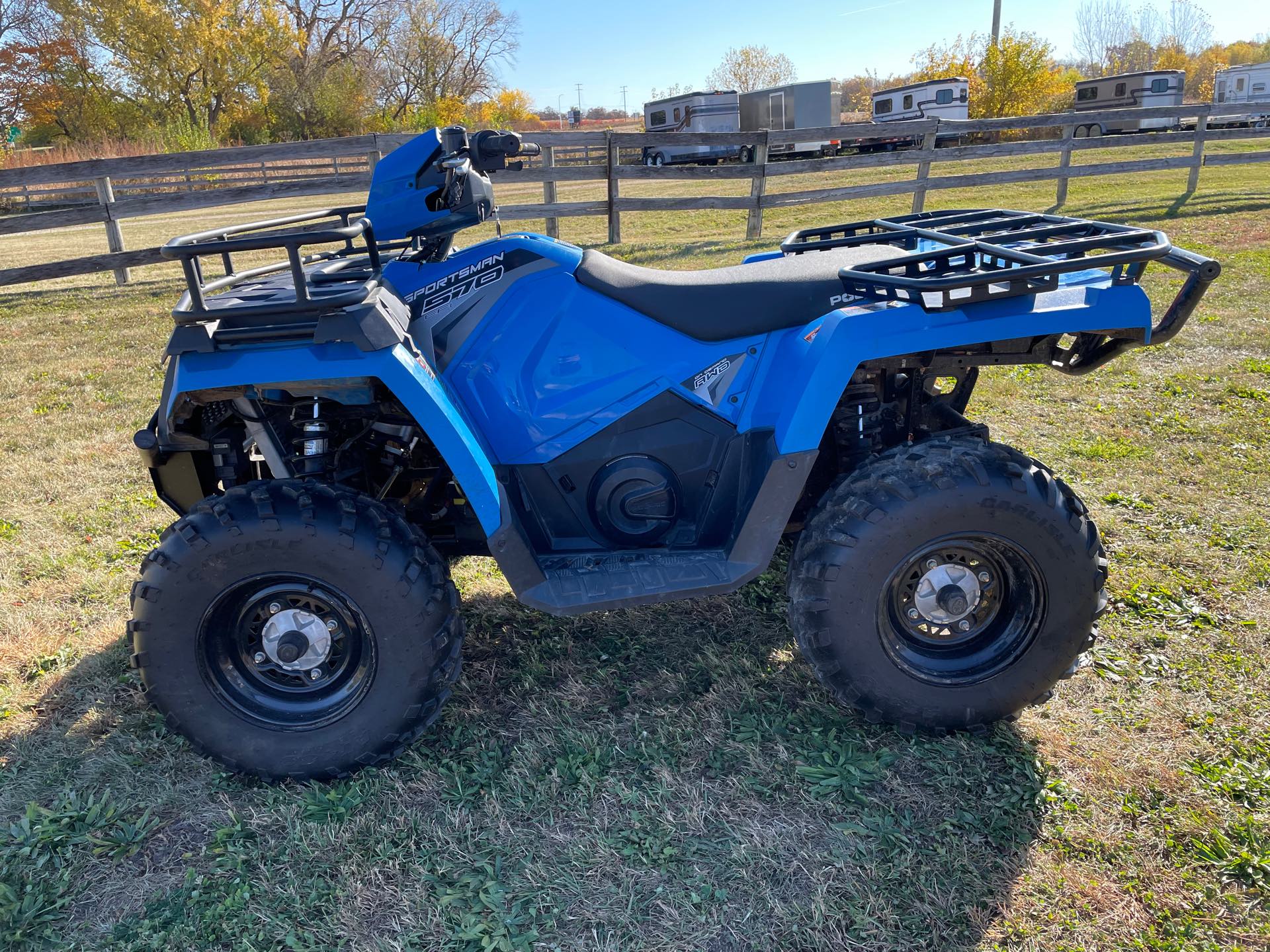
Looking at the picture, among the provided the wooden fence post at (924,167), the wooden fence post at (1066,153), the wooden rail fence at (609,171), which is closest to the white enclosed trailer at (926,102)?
the wooden fence post at (1066,153)

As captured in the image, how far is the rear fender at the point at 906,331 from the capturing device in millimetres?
2434

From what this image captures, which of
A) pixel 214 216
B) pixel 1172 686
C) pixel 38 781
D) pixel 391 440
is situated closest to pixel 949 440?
pixel 1172 686

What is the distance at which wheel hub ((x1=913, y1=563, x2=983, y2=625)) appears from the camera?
A: 2578 mm

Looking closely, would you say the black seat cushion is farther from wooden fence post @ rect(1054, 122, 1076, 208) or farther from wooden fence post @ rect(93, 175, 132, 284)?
wooden fence post @ rect(1054, 122, 1076, 208)

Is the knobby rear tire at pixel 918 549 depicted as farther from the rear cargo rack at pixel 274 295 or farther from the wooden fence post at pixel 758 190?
the wooden fence post at pixel 758 190

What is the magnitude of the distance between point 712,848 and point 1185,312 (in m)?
2.03

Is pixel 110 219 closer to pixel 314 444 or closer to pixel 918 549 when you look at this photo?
pixel 314 444

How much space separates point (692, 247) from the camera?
12.0 metres

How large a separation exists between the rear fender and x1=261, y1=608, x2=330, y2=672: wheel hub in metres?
1.47

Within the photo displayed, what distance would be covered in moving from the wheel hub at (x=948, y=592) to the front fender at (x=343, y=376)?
1348 mm

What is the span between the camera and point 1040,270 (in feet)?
7.73

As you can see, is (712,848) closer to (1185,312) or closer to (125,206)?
(1185,312)

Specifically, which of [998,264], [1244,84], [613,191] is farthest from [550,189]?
[1244,84]

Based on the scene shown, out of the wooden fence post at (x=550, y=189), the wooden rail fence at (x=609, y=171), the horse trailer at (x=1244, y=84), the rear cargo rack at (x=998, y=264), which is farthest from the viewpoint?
the horse trailer at (x=1244, y=84)
